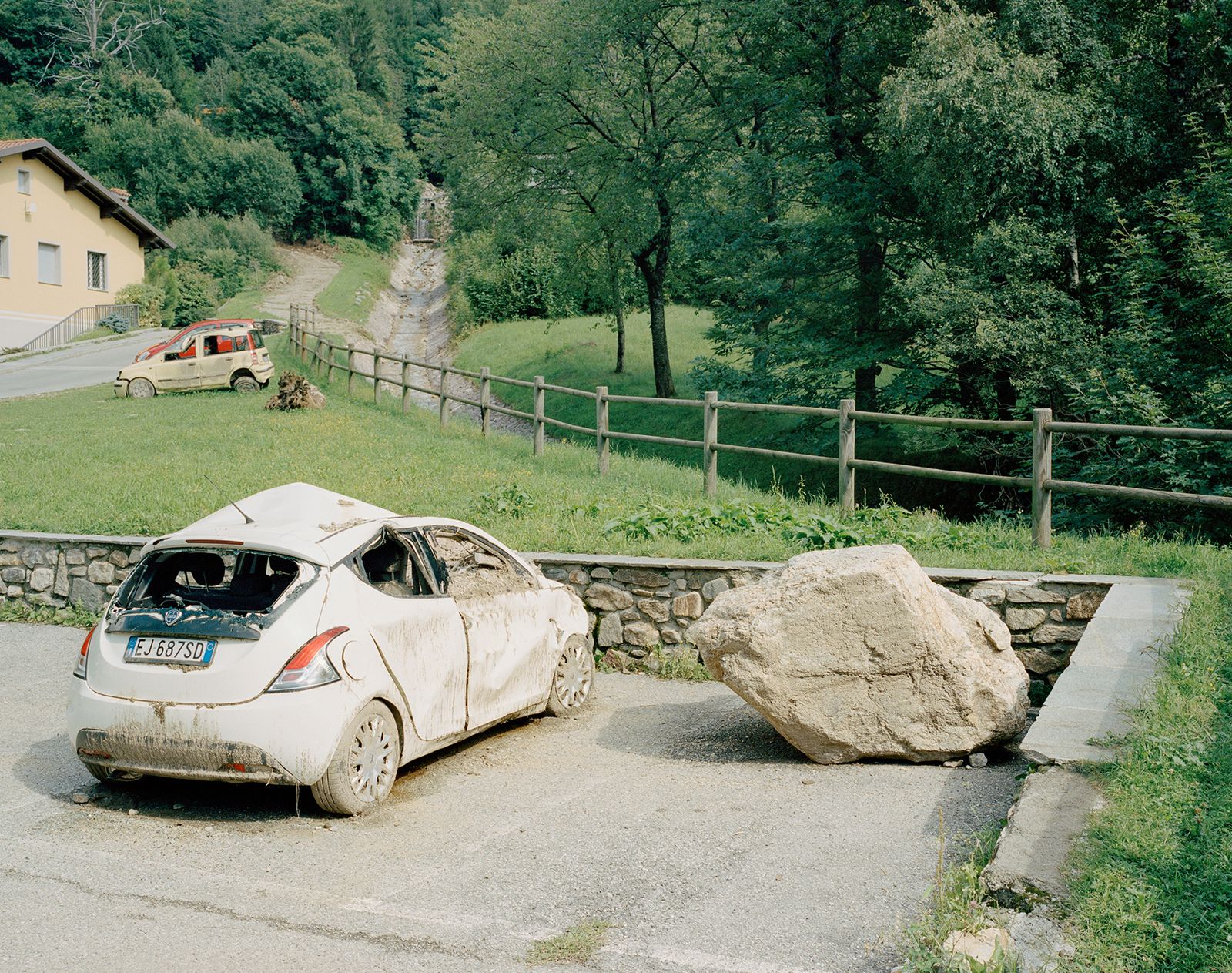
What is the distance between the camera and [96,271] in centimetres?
4900

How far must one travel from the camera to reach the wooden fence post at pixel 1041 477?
9.77 meters

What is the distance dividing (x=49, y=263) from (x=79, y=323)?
108 inches

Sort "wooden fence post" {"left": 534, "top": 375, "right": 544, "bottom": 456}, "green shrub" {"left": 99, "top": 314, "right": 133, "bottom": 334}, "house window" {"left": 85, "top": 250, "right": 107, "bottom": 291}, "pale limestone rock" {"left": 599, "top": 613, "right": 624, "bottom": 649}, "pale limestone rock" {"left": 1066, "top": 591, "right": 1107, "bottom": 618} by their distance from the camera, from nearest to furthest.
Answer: "pale limestone rock" {"left": 1066, "top": 591, "right": 1107, "bottom": 618} < "pale limestone rock" {"left": 599, "top": 613, "right": 624, "bottom": 649} < "wooden fence post" {"left": 534, "top": 375, "right": 544, "bottom": 456} < "green shrub" {"left": 99, "top": 314, "right": 133, "bottom": 334} < "house window" {"left": 85, "top": 250, "right": 107, "bottom": 291}

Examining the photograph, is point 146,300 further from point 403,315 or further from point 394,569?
point 394,569

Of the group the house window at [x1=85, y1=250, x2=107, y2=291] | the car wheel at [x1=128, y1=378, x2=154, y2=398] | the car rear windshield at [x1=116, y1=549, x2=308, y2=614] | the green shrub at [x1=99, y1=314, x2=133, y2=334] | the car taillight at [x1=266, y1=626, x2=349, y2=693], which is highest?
the house window at [x1=85, y1=250, x2=107, y2=291]

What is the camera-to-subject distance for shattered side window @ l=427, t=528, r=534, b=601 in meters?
7.72

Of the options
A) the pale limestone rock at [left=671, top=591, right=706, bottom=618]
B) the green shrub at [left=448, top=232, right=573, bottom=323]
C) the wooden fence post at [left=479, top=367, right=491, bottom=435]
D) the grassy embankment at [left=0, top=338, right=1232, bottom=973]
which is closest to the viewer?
the grassy embankment at [left=0, top=338, right=1232, bottom=973]

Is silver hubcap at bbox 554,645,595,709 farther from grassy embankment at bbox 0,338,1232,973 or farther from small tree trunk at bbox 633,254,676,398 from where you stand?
small tree trunk at bbox 633,254,676,398

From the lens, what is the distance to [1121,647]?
7.07 metres

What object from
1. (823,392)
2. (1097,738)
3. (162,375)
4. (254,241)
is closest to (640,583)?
(1097,738)

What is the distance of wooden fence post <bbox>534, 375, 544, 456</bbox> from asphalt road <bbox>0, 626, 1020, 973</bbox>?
9.57m

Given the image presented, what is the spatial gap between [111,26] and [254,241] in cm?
3320

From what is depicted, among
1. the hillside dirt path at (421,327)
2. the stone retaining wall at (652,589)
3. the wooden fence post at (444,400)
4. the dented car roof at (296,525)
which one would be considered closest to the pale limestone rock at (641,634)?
the stone retaining wall at (652,589)

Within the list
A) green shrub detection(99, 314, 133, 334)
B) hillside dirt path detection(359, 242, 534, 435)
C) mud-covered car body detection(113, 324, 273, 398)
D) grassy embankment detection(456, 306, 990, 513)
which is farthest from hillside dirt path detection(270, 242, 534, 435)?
green shrub detection(99, 314, 133, 334)
